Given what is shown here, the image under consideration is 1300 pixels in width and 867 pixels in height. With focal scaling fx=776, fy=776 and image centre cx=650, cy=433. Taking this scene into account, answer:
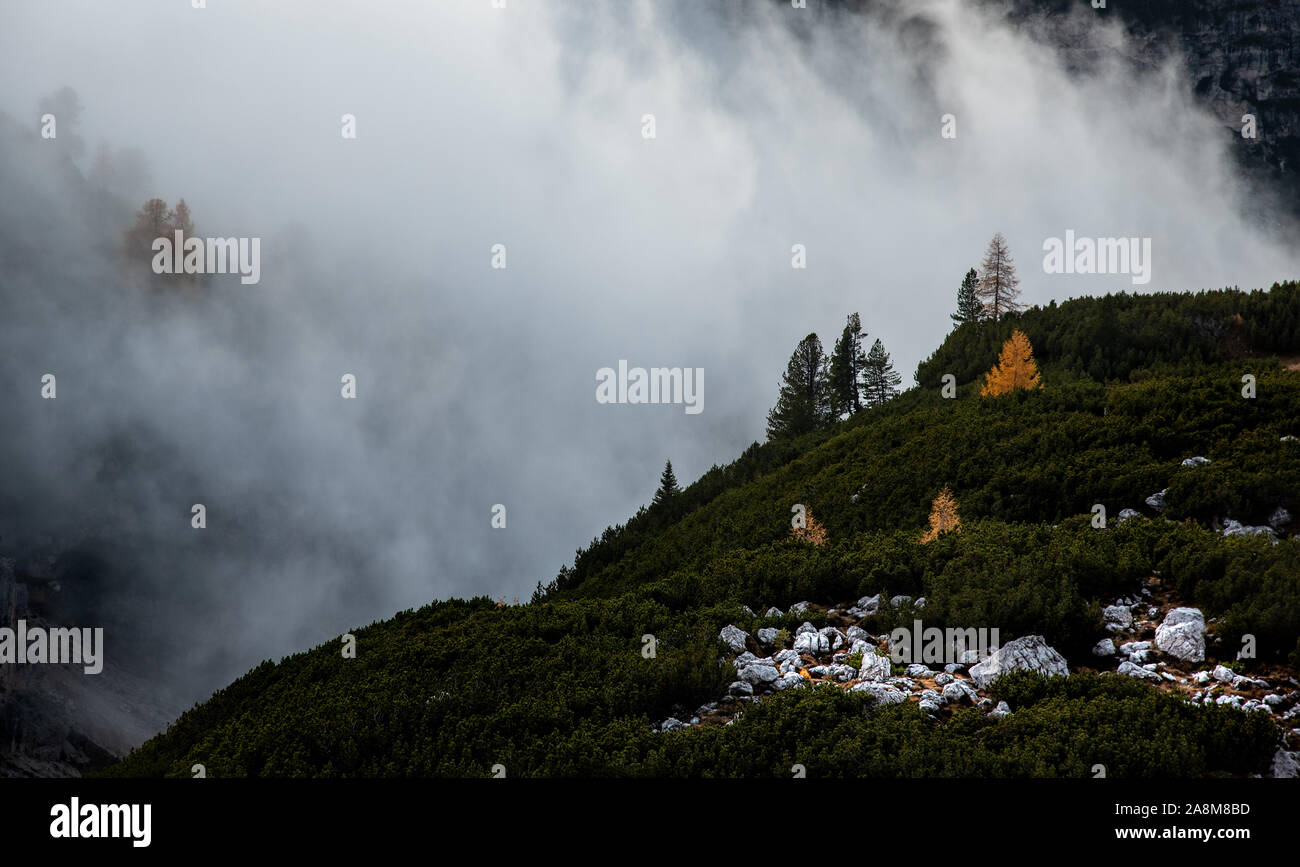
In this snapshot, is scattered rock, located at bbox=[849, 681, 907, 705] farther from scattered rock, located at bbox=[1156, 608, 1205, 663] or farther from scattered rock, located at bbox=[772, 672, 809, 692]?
scattered rock, located at bbox=[1156, 608, 1205, 663]

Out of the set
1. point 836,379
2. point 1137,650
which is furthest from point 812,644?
point 836,379

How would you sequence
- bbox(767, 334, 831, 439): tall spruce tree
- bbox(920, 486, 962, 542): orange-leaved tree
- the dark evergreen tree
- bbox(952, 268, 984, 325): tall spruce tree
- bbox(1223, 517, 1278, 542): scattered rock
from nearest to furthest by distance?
bbox(1223, 517, 1278, 542): scattered rock → bbox(920, 486, 962, 542): orange-leaved tree → the dark evergreen tree → bbox(767, 334, 831, 439): tall spruce tree → bbox(952, 268, 984, 325): tall spruce tree

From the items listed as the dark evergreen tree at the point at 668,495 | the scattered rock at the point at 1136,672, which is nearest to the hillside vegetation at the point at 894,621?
the scattered rock at the point at 1136,672

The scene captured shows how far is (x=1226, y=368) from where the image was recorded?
2342 centimetres

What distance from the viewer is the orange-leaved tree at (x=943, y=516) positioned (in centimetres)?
1701

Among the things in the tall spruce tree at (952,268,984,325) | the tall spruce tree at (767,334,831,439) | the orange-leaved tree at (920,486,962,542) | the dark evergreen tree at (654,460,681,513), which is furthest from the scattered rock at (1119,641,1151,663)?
the tall spruce tree at (952,268,984,325)

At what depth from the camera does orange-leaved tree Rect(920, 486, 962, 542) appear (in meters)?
17.0

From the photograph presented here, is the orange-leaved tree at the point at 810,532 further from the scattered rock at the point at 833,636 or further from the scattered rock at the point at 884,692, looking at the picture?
the scattered rock at the point at 884,692

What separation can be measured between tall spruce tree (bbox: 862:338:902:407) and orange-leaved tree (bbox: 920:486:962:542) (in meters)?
34.0

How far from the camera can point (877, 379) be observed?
5144 centimetres

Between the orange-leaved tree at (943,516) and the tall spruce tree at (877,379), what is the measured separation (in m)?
34.0
